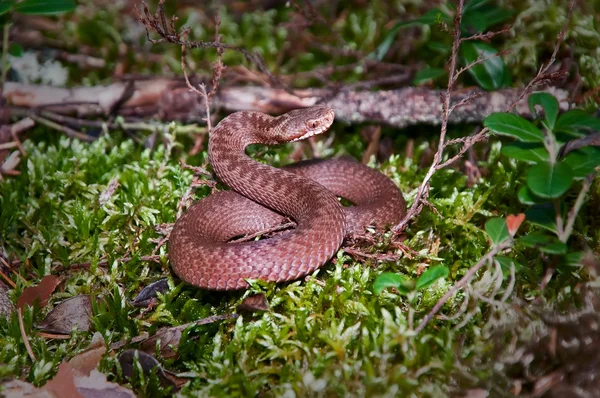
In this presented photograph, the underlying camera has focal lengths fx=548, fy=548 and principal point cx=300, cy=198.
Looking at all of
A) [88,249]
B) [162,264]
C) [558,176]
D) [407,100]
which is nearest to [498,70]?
[407,100]

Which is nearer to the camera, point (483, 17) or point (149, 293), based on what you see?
point (149, 293)

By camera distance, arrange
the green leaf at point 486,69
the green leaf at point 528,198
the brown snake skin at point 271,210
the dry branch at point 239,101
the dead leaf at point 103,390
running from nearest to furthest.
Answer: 1. the dead leaf at point 103,390
2. the green leaf at point 528,198
3. the brown snake skin at point 271,210
4. the green leaf at point 486,69
5. the dry branch at point 239,101

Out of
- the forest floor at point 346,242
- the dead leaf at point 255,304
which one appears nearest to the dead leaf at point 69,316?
the forest floor at point 346,242

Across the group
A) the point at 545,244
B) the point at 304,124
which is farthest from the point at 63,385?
the point at 545,244

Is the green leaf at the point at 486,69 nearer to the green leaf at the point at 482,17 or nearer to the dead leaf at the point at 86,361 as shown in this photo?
the green leaf at the point at 482,17

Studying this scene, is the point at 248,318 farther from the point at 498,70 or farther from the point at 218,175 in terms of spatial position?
the point at 498,70

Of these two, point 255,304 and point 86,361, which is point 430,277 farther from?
point 86,361
